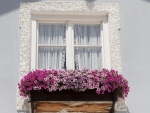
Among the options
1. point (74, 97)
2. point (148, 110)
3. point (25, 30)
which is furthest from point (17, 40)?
point (148, 110)

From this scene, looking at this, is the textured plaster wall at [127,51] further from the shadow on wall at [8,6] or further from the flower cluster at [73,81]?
the flower cluster at [73,81]

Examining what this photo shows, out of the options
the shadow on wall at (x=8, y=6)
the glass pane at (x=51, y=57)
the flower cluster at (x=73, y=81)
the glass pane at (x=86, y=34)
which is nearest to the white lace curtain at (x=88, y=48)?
the glass pane at (x=86, y=34)

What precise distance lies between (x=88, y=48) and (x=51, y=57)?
72 cm

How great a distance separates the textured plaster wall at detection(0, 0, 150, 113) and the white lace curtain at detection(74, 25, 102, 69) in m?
0.48

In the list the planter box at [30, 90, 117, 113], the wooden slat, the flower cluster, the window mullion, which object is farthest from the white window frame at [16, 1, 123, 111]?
the wooden slat

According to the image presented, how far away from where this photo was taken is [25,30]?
7.16 meters

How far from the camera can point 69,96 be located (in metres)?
6.53

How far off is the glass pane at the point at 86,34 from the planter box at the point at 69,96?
1208 mm

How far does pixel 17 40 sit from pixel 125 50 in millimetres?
1985

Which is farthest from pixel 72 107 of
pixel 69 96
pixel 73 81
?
pixel 73 81

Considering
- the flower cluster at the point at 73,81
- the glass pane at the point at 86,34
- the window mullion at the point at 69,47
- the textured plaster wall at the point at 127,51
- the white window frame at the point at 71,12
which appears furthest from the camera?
the glass pane at the point at 86,34

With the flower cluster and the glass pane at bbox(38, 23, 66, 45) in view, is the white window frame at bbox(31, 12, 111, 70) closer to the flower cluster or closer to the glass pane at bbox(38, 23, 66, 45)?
the glass pane at bbox(38, 23, 66, 45)

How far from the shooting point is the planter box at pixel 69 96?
6488 millimetres

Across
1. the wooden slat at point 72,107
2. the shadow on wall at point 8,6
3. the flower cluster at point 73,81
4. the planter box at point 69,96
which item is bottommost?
the wooden slat at point 72,107
